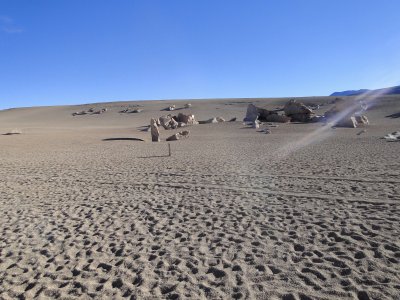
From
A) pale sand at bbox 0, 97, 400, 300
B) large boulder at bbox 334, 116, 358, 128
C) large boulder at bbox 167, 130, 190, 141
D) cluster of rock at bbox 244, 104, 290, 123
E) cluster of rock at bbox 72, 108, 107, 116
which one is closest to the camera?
pale sand at bbox 0, 97, 400, 300

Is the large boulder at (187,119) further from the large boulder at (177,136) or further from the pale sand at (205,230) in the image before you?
the pale sand at (205,230)

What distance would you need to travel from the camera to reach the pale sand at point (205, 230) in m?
5.44

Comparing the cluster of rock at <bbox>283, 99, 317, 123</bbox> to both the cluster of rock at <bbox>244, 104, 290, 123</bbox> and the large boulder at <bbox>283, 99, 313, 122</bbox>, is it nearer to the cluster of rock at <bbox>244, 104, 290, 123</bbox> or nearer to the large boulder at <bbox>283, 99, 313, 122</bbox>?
the large boulder at <bbox>283, 99, 313, 122</bbox>

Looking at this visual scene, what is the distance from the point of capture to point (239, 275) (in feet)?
18.5

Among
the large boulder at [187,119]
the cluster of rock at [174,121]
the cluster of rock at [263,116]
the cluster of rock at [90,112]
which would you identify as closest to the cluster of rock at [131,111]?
the cluster of rock at [90,112]

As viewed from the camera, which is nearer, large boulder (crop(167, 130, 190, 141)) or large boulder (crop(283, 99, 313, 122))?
large boulder (crop(167, 130, 190, 141))

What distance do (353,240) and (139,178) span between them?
876 cm

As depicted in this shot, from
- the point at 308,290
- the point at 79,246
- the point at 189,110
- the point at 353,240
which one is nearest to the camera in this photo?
the point at 308,290

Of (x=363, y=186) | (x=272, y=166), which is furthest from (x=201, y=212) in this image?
(x=272, y=166)

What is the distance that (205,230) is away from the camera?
7750 mm

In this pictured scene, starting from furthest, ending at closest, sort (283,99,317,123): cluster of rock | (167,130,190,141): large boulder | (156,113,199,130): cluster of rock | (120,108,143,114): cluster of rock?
(120,108,143,114): cluster of rock < (283,99,317,123): cluster of rock < (156,113,199,130): cluster of rock < (167,130,190,141): large boulder

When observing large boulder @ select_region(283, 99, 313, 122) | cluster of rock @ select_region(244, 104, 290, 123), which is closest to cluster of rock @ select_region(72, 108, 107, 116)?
cluster of rock @ select_region(244, 104, 290, 123)

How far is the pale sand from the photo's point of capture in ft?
17.8

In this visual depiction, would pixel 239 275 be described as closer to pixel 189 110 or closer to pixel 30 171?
pixel 30 171
